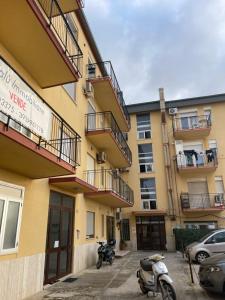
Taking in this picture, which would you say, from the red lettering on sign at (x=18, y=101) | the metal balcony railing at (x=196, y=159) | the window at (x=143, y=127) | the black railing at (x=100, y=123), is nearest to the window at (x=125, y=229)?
the metal balcony railing at (x=196, y=159)

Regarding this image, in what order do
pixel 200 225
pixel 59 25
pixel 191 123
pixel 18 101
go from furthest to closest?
pixel 191 123 < pixel 200 225 < pixel 59 25 < pixel 18 101

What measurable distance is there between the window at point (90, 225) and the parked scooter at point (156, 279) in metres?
6.33

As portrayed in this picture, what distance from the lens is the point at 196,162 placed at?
22109 millimetres

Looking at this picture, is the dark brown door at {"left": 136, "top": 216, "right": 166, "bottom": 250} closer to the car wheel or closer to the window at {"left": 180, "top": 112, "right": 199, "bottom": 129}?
the car wheel

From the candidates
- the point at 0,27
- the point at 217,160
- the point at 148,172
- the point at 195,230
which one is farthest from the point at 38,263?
the point at 217,160

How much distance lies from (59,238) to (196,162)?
15.7 meters

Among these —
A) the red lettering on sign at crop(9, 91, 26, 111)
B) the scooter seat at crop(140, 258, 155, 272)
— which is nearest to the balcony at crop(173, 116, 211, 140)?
the scooter seat at crop(140, 258, 155, 272)

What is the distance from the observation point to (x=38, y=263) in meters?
7.87

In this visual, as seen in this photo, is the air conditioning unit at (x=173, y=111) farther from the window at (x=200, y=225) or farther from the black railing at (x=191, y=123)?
the window at (x=200, y=225)

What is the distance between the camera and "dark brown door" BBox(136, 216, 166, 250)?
70.7 ft

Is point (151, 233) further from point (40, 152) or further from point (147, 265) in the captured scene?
point (40, 152)

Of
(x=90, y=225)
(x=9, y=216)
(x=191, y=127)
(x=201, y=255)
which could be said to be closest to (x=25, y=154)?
(x=9, y=216)

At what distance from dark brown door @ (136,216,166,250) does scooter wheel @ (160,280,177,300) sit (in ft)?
52.8

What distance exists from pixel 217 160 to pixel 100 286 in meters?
17.0
